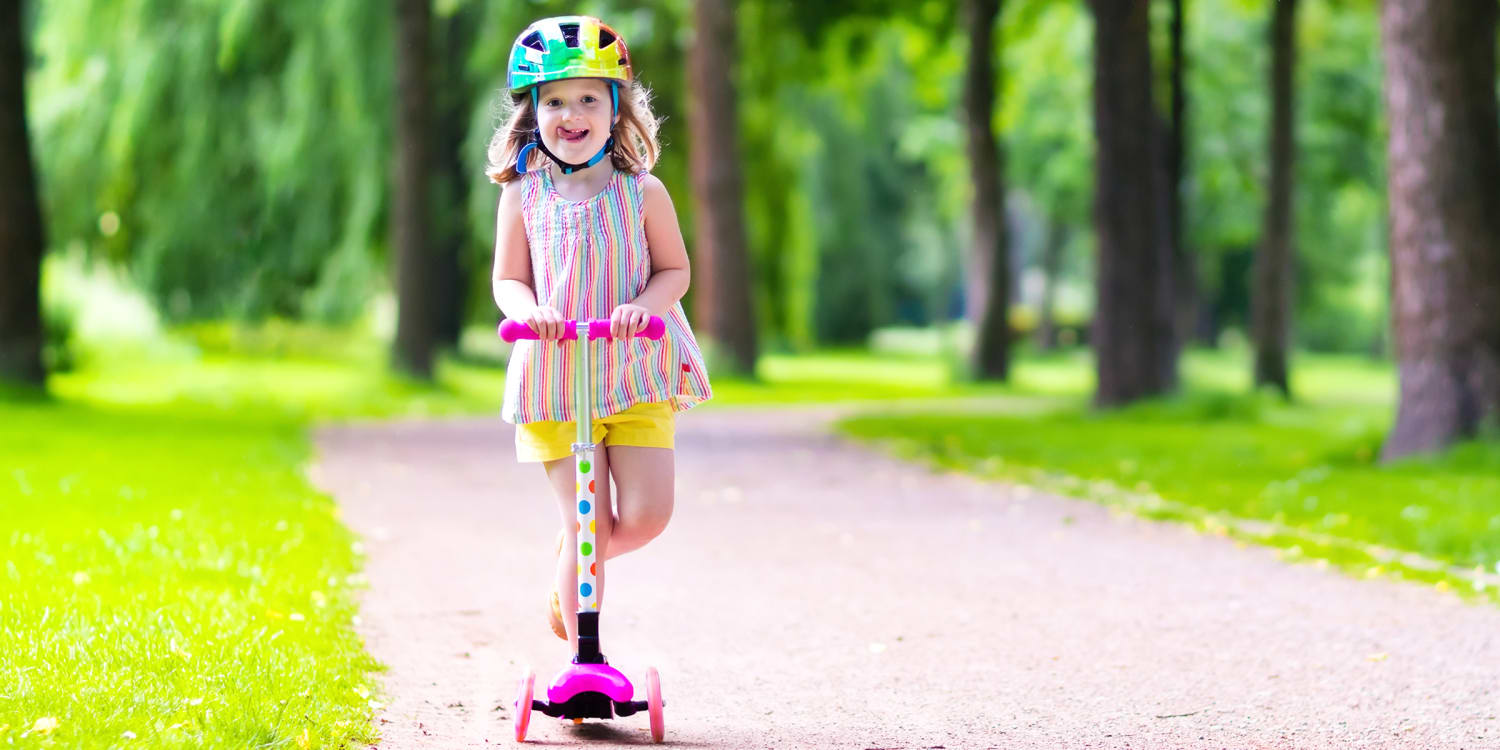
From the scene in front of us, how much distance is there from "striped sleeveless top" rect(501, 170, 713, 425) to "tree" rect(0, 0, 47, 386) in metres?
12.3

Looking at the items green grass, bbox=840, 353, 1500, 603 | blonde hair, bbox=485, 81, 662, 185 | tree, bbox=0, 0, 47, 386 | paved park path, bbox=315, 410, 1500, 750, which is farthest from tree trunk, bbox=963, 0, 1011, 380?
blonde hair, bbox=485, 81, 662, 185

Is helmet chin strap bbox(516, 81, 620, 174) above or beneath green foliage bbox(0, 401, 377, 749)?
above

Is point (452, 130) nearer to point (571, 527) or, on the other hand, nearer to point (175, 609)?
point (175, 609)

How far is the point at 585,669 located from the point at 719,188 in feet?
62.1

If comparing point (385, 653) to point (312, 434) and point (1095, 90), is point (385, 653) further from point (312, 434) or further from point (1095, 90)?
point (1095, 90)

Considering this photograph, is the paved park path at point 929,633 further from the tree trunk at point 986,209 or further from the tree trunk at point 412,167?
the tree trunk at point 986,209

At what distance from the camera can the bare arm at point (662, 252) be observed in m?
4.68

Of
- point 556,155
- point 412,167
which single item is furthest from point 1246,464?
point 412,167

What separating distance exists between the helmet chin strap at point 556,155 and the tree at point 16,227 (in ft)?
40.1

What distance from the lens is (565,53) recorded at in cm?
457

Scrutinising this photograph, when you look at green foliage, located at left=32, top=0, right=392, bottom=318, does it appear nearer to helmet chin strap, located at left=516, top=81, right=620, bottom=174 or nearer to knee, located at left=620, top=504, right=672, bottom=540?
helmet chin strap, located at left=516, top=81, right=620, bottom=174

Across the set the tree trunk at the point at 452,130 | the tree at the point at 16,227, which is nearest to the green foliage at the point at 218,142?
the tree trunk at the point at 452,130

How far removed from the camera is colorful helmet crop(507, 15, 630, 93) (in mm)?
4566

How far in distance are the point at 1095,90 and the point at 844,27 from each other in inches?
221
